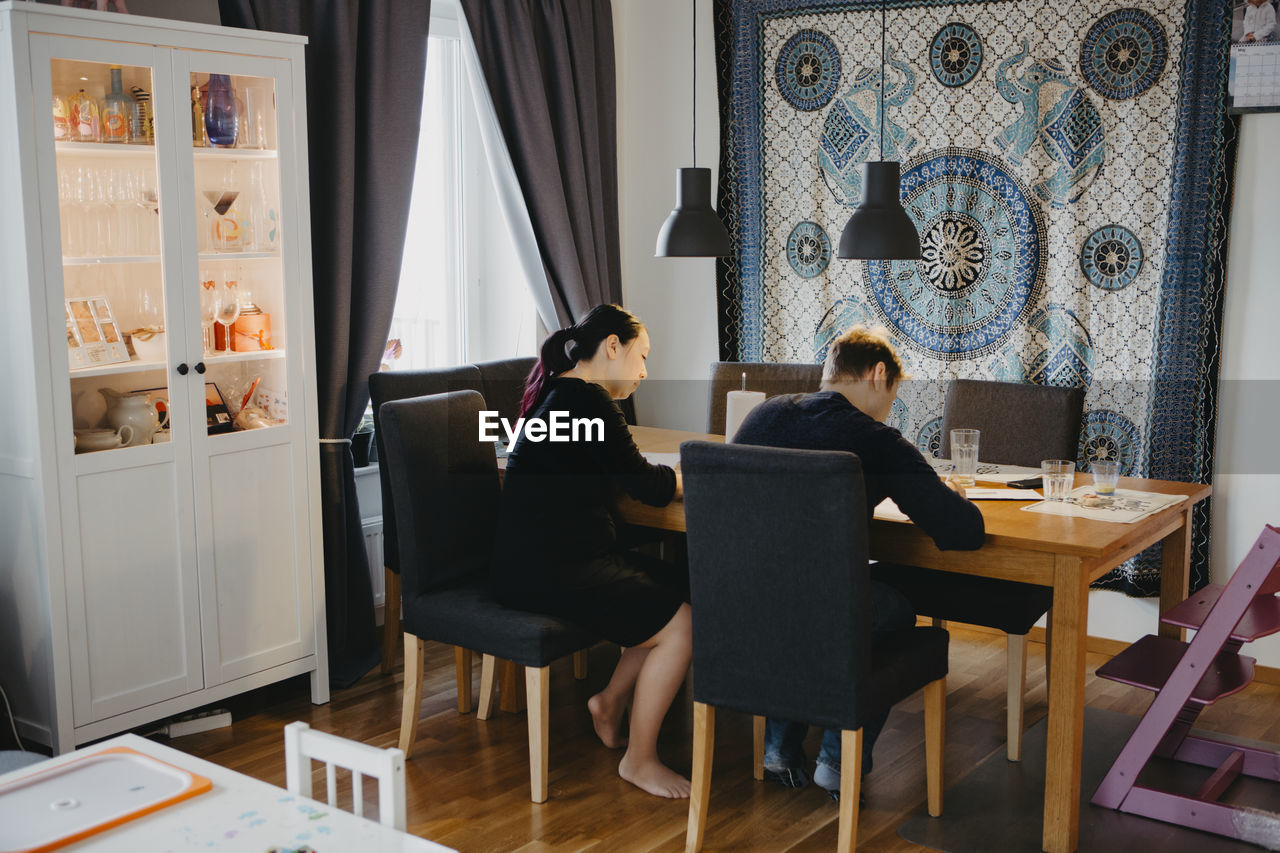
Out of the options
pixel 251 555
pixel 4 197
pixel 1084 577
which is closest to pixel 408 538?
pixel 251 555

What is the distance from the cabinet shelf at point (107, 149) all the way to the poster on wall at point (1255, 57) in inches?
118

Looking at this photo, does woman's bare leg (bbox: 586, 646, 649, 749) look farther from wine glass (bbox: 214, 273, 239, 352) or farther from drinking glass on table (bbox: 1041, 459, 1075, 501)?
wine glass (bbox: 214, 273, 239, 352)

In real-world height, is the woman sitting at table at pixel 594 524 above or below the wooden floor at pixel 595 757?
above

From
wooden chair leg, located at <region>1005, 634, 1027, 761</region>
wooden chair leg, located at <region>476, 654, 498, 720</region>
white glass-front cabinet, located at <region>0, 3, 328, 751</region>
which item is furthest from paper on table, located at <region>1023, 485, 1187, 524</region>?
white glass-front cabinet, located at <region>0, 3, 328, 751</region>

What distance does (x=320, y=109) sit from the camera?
3551 mm

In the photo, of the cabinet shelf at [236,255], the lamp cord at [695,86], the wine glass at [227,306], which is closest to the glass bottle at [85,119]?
the cabinet shelf at [236,255]

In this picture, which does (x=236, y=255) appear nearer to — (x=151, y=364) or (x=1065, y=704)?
(x=151, y=364)

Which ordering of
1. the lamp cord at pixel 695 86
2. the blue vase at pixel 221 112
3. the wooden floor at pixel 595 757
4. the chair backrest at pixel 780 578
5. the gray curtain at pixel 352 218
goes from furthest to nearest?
the lamp cord at pixel 695 86 < the gray curtain at pixel 352 218 < the blue vase at pixel 221 112 < the wooden floor at pixel 595 757 < the chair backrest at pixel 780 578

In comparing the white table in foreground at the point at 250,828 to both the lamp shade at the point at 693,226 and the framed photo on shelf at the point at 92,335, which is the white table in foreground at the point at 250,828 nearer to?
the framed photo on shelf at the point at 92,335

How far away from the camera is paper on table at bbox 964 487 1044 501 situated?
2867mm

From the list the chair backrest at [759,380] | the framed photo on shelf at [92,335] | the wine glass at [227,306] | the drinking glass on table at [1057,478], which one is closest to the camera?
the drinking glass on table at [1057,478]

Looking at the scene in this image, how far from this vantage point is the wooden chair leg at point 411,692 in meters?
3.04

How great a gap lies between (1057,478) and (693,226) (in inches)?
46.2

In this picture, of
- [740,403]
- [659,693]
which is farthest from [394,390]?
[659,693]
